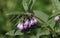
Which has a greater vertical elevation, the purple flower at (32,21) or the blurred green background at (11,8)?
the purple flower at (32,21)

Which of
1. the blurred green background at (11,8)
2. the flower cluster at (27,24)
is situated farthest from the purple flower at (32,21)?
the blurred green background at (11,8)

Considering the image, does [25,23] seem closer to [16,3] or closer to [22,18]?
[22,18]

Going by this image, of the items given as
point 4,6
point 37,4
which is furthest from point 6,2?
point 37,4

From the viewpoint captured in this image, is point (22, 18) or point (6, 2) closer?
point (22, 18)

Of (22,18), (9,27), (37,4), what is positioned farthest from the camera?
(37,4)

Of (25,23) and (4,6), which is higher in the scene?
(25,23)

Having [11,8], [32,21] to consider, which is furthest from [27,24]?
[11,8]

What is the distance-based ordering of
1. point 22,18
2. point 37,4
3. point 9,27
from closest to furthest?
point 22,18, point 9,27, point 37,4

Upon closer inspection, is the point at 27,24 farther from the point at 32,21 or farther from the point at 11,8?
the point at 11,8

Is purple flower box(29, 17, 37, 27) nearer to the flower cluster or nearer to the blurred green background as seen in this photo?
the flower cluster

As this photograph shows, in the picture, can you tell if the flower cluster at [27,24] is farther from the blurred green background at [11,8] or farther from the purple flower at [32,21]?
the blurred green background at [11,8]

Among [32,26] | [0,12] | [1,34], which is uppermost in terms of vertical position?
[32,26]
